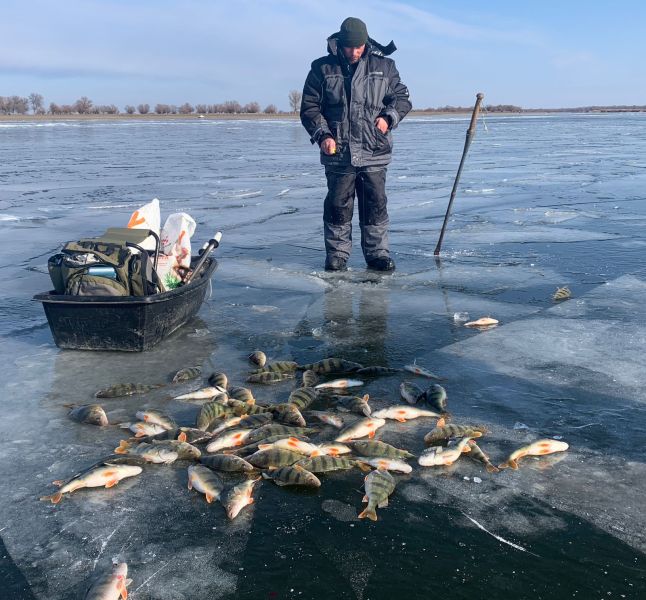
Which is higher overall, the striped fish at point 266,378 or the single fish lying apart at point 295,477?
the single fish lying apart at point 295,477

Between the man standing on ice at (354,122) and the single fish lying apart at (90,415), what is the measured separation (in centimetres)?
406

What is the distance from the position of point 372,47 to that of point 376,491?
5.50 m

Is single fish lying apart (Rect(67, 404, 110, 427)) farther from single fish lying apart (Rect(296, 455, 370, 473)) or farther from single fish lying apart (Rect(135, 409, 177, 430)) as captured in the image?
single fish lying apart (Rect(296, 455, 370, 473))

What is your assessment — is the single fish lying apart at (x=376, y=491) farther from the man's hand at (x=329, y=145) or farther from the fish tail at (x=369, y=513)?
the man's hand at (x=329, y=145)

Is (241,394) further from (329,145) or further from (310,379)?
(329,145)

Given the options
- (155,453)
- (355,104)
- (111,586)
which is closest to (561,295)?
(355,104)

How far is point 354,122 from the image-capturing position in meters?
7.03

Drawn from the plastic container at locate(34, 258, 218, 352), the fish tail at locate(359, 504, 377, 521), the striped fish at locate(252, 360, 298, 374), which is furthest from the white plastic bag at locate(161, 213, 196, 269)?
the fish tail at locate(359, 504, 377, 521)

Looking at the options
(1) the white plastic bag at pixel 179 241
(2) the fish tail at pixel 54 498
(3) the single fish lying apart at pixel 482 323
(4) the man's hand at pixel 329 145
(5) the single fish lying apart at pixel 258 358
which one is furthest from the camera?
(4) the man's hand at pixel 329 145

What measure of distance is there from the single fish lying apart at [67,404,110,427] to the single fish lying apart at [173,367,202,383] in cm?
65

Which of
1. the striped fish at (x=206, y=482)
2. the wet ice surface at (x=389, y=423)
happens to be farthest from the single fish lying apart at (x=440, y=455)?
the striped fish at (x=206, y=482)

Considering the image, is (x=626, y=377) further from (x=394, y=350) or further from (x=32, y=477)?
(x=32, y=477)

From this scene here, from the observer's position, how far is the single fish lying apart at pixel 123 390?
421 cm

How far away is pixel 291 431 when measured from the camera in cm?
362
